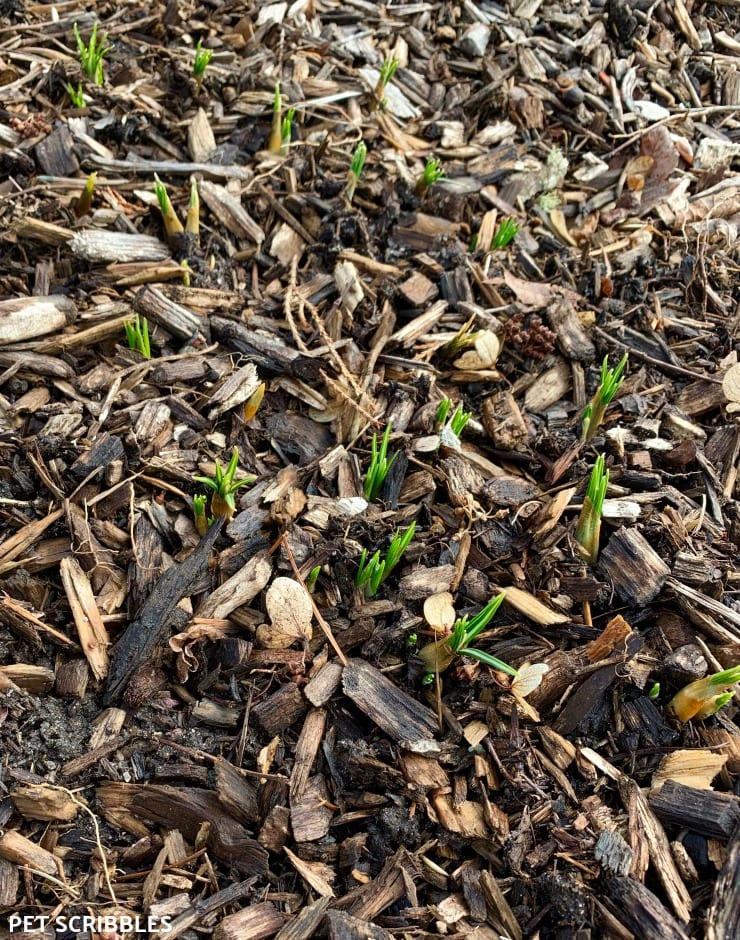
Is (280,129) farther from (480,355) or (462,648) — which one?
(462,648)

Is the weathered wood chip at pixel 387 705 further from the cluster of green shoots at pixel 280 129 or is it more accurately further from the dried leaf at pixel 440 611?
the cluster of green shoots at pixel 280 129

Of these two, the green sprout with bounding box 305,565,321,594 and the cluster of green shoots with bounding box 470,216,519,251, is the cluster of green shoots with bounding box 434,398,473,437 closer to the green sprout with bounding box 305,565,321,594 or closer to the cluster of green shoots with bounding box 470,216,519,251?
the green sprout with bounding box 305,565,321,594

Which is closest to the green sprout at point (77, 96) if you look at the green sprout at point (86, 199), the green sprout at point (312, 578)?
the green sprout at point (86, 199)

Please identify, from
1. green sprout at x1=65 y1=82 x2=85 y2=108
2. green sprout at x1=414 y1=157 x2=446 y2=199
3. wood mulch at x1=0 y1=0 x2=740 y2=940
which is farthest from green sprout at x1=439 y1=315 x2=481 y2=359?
green sprout at x1=65 y1=82 x2=85 y2=108

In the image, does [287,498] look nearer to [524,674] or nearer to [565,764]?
[524,674]

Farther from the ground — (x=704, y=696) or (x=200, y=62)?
(x=200, y=62)

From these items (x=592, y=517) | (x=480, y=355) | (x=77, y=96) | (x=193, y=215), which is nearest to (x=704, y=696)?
(x=592, y=517)

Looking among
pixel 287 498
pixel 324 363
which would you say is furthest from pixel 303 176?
pixel 287 498
